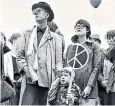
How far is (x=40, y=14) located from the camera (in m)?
8.02

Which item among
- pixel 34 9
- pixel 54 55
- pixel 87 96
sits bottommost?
pixel 87 96

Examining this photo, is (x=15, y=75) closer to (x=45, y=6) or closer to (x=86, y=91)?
(x=45, y=6)

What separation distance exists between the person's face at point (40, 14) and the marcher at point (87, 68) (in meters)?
0.54

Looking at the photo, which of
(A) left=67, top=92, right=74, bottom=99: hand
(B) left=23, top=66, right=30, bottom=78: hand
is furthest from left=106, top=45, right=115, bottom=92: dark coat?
(B) left=23, top=66, right=30, bottom=78: hand

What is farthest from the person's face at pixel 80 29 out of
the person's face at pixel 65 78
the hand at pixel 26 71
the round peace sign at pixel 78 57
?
the hand at pixel 26 71

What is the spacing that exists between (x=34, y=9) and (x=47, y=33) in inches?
18.0

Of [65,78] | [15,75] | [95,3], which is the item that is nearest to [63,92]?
[65,78]

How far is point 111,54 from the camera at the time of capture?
7445mm

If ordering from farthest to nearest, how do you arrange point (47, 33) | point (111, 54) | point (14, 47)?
point (14, 47)
point (47, 33)
point (111, 54)

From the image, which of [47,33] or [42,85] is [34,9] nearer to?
[47,33]

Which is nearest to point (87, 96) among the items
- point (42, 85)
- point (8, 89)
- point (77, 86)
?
point (77, 86)

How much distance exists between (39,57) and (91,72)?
2.78 feet

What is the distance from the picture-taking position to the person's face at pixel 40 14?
798 cm

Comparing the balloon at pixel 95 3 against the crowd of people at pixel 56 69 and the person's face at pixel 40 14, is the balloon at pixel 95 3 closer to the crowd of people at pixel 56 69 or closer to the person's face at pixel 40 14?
the crowd of people at pixel 56 69
